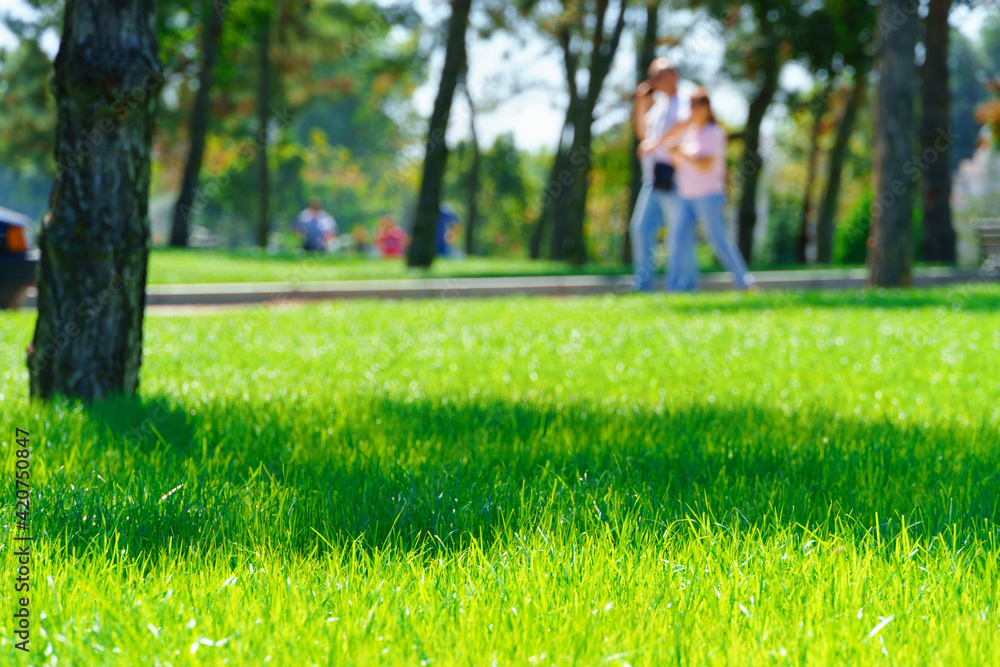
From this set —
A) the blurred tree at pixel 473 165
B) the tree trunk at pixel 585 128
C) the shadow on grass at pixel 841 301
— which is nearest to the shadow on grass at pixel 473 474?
the shadow on grass at pixel 841 301

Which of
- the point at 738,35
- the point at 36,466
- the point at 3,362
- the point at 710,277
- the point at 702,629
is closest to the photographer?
the point at 702,629

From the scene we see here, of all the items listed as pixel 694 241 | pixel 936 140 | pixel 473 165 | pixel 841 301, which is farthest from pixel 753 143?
pixel 841 301

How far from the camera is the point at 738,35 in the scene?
98.0 feet

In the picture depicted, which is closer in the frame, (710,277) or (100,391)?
(100,391)

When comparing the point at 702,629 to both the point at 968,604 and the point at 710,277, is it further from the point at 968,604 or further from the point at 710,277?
the point at 710,277

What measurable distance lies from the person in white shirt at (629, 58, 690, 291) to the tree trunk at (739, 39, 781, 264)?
13.0 metres

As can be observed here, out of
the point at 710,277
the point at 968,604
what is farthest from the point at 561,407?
the point at 710,277

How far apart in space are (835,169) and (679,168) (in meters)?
21.0

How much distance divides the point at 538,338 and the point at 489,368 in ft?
5.93

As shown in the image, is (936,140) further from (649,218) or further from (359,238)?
(359,238)

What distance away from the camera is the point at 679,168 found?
11.6 meters

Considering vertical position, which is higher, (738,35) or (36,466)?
(738,35)

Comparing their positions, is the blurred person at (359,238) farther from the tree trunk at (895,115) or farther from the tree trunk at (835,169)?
the tree trunk at (895,115)

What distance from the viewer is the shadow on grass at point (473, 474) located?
2.88 m
